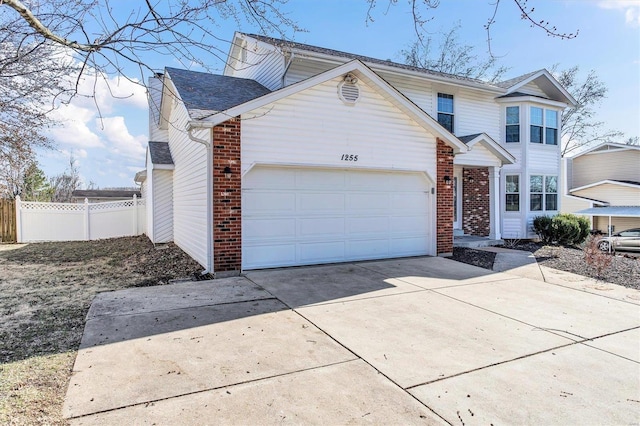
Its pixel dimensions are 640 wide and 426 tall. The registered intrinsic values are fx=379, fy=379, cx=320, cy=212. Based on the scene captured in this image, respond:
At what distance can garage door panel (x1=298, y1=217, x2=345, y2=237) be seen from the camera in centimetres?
873

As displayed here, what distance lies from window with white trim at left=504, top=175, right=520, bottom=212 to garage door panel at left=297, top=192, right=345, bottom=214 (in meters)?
9.05

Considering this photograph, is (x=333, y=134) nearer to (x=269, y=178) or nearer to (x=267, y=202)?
(x=269, y=178)

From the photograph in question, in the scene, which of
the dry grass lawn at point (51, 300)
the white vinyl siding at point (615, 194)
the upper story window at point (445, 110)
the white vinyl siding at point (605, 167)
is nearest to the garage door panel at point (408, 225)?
the dry grass lawn at point (51, 300)

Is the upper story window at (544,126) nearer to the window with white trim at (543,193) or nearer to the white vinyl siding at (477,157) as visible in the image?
the window with white trim at (543,193)

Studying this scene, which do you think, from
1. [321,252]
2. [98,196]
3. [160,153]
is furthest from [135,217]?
[98,196]

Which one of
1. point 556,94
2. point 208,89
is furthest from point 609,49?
point 556,94

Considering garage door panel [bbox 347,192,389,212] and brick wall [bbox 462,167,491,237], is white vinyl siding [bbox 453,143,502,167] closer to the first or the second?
brick wall [bbox 462,167,491,237]

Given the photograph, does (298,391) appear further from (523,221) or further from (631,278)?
(523,221)

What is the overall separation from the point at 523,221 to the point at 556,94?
602cm

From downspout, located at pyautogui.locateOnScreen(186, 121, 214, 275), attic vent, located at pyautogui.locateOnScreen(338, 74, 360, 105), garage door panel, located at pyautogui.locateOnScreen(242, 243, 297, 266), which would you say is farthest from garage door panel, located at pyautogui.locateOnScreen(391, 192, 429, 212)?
downspout, located at pyautogui.locateOnScreen(186, 121, 214, 275)

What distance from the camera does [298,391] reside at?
10.6 feet

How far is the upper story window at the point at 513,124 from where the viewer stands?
15086 millimetres

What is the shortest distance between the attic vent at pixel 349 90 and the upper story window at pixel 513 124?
9078 mm

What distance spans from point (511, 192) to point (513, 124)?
272 centimetres
